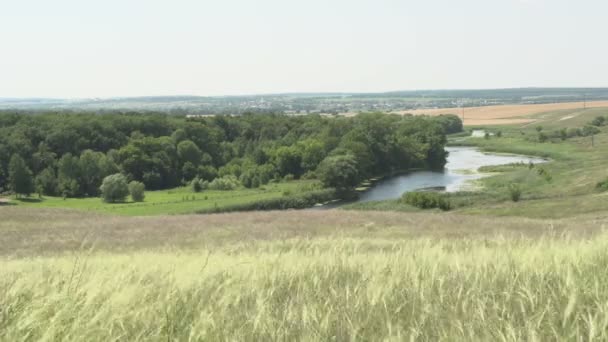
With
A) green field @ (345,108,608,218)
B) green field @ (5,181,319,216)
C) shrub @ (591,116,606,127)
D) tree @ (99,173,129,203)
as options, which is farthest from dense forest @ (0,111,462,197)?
shrub @ (591,116,606,127)

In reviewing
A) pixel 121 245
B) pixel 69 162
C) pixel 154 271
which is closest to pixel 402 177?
pixel 69 162

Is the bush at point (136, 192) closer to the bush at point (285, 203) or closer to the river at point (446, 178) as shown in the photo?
the bush at point (285, 203)

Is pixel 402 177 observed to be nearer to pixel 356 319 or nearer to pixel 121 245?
pixel 121 245

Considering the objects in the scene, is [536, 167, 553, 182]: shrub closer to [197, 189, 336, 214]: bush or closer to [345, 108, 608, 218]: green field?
[345, 108, 608, 218]: green field

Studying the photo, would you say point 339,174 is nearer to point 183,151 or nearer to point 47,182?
point 183,151

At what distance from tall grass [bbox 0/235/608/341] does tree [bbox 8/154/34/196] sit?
91.1 m

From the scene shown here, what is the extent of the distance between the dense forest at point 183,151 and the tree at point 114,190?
11.6 m

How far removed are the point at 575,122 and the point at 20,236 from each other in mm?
182671

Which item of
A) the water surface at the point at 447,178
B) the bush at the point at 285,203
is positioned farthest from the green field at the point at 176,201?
the water surface at the point at 447,178

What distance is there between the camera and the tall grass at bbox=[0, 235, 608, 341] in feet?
11.9

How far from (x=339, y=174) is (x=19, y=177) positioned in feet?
155

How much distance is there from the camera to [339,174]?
90812mm

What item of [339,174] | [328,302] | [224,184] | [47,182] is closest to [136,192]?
[224,184]

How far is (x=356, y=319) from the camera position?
13.0 feet
